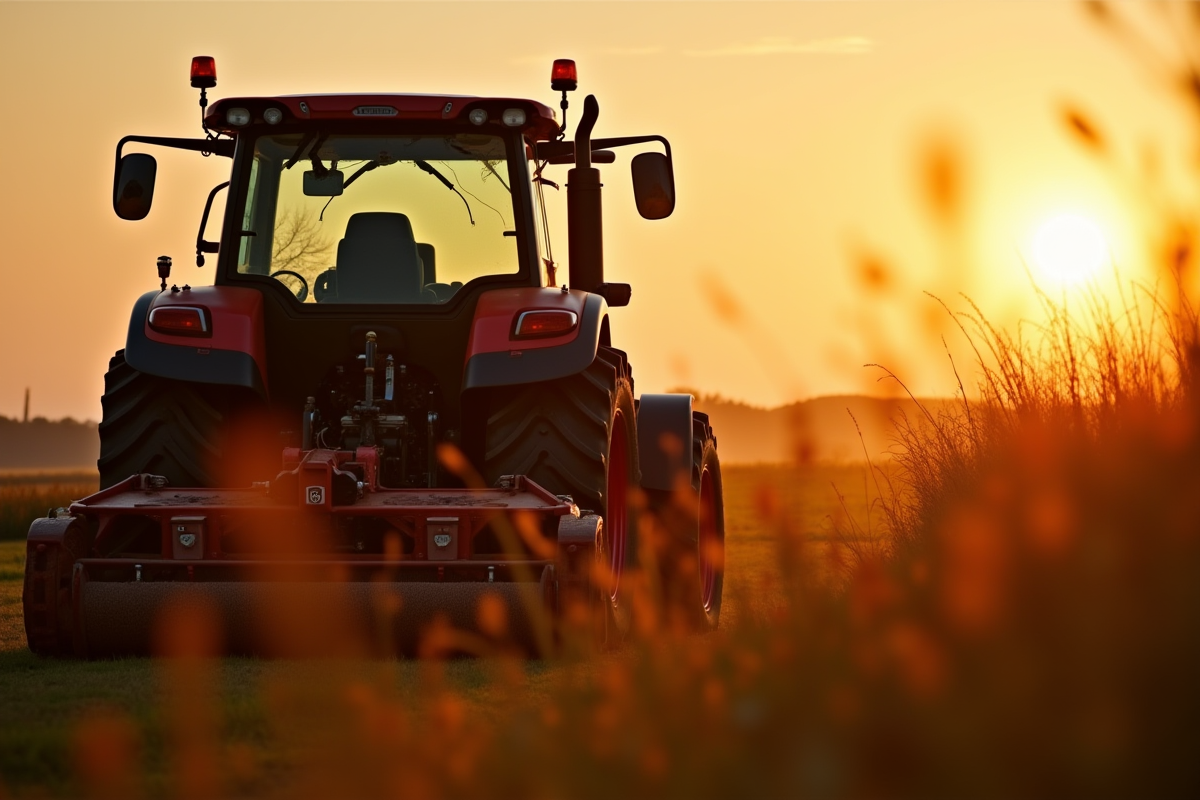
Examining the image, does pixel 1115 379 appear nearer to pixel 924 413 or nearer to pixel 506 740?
pixel 924 413

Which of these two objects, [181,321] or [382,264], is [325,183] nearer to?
[382,264]

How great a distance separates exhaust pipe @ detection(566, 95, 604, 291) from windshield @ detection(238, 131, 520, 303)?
42cm

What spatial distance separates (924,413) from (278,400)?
3159 millimetres

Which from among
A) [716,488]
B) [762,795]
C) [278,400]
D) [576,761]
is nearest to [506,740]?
[576,761]

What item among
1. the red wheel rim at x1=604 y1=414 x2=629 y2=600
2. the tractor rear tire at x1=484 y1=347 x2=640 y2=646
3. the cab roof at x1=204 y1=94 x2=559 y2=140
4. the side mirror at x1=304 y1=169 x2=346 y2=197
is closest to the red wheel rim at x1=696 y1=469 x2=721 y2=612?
the red wheel rim at x1=604 y1=414 x2=629 y2=600

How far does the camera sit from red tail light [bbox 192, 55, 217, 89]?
8477 millimetres

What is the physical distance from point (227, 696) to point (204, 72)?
3.94 meters

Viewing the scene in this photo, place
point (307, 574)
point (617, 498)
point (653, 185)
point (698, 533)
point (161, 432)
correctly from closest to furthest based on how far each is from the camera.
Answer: point (307, 574), point (161, 432), point (653, 185), point (617, 498), point (698, 533)

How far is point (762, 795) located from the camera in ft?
9.88

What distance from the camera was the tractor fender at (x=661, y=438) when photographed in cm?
887

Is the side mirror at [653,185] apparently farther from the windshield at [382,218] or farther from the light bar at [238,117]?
the light bar at [238,117]

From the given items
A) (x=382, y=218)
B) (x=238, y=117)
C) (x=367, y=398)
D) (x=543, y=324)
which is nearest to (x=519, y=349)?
(x=543, y=324)

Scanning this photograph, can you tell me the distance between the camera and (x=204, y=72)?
8.48 m

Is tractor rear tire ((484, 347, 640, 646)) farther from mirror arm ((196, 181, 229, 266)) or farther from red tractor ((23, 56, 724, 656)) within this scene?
mirror arm ((196, 181, 229, 266))
